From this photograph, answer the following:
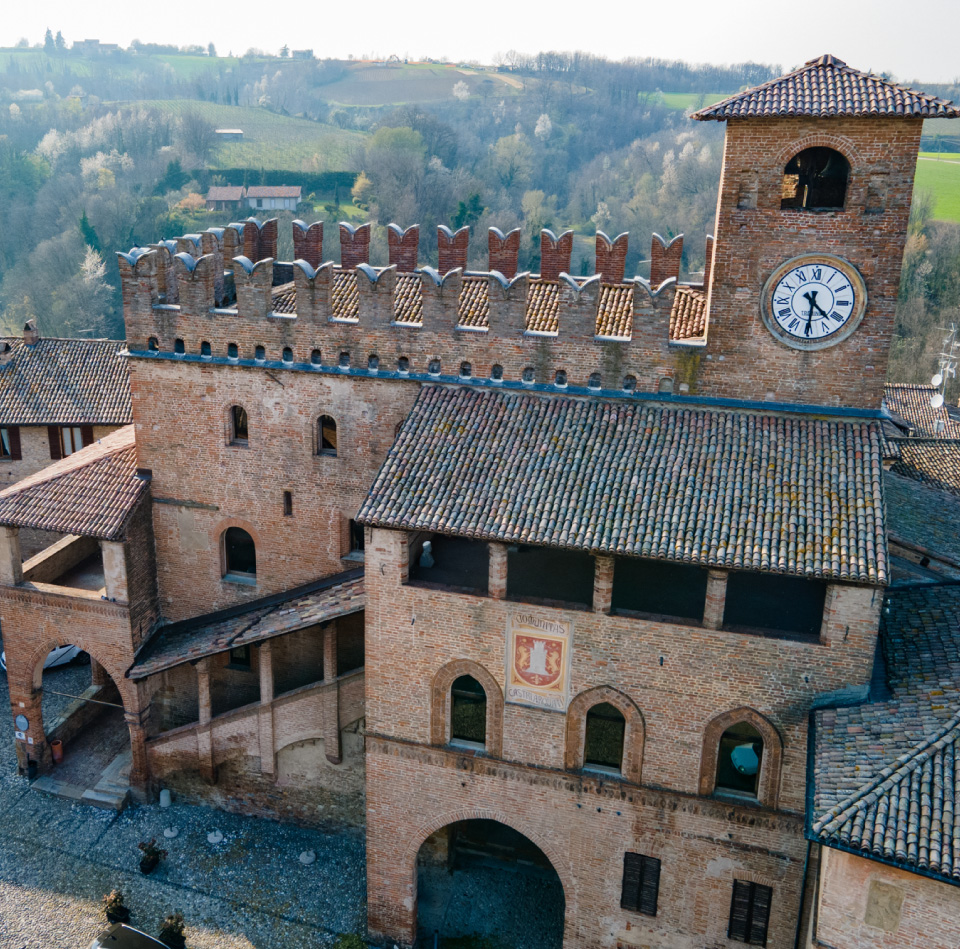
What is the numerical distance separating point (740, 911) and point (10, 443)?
26.9 m

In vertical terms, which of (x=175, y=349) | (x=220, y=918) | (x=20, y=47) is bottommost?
(x=220, y=918)

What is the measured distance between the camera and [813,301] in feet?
52.5

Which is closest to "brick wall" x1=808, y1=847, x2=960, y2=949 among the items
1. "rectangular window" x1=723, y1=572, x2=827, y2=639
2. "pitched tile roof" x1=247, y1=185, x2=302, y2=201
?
"rectangular window" x1=723, y1=572, x2=827, y2=639

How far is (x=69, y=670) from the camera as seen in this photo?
2747 cm

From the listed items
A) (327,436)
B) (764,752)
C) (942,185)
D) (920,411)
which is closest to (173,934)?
(327,436)

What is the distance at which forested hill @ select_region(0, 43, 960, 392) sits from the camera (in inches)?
2611

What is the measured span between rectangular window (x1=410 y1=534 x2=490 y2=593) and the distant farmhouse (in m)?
62.5

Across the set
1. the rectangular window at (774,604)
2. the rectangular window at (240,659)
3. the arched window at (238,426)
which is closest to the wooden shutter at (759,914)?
the rectangular window at (774,604)

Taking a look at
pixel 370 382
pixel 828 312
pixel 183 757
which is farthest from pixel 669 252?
pixel 183 757

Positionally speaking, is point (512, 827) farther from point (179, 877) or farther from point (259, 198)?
point (259, 198)

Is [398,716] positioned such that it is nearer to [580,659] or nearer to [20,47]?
[580,659]

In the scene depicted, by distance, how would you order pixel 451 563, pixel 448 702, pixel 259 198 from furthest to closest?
pixel 259 198, pixel 451 563, pixel 448 702

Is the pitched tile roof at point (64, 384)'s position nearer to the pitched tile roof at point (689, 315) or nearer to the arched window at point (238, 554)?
the arched window at point (238, 554)

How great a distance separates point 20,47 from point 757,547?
17197 cm
